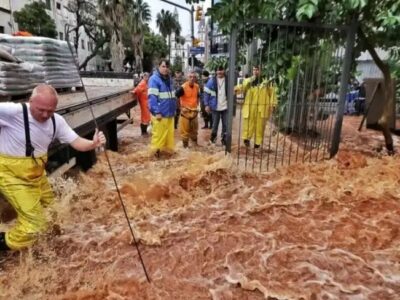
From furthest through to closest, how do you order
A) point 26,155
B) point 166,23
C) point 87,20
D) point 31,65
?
point 166,23, point 87,20, point 31,65, point 26,155

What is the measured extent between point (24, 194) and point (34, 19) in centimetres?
2786

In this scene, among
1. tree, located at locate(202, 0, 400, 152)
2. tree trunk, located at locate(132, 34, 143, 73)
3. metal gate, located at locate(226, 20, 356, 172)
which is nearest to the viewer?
tree, located at locate(202, 0, 400, 152)

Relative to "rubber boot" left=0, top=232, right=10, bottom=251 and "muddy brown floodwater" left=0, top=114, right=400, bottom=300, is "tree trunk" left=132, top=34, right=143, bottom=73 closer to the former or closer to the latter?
"muddy brown floodwater" left=0, top=114, right=400, bottom=300

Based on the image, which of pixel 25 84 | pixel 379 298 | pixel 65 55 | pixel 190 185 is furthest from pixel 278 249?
pixel 65 55

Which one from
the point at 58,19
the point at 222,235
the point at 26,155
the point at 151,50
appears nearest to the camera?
the point at 26,155

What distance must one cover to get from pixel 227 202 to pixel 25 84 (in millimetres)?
3537

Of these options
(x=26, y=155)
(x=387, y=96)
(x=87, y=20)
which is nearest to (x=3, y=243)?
(x=26, y=155)

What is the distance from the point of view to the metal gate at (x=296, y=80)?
651 centimetres

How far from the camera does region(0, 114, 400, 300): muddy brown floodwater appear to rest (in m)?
3.65

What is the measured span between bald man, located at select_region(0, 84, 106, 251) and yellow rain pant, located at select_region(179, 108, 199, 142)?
493cm

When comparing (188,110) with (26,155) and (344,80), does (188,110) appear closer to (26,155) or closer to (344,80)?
(344,80)

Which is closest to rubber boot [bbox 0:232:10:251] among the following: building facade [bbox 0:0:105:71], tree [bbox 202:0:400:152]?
tree [bbox 202:0:400:152]

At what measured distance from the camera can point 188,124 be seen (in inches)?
350

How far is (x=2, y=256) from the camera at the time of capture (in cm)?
403
